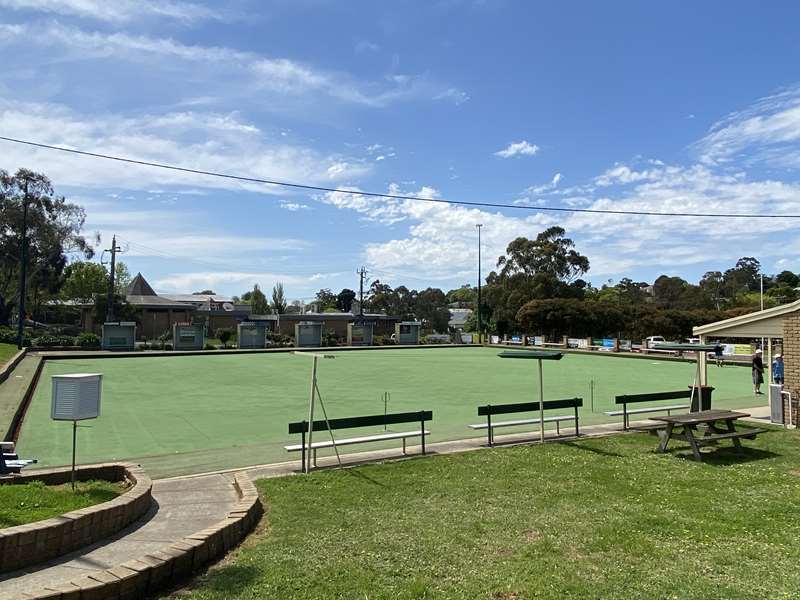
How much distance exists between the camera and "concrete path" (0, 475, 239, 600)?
4.65m

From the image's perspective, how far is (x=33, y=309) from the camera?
235 feet

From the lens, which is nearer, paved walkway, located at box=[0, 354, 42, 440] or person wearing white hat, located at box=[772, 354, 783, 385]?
paved walkway, located at box=[0, 354, 42, 440]

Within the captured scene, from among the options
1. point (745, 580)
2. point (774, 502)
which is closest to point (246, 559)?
point (745, 580)

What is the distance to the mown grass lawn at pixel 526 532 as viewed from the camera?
4539 mm

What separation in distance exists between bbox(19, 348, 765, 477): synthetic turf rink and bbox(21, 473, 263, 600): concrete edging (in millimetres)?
3880

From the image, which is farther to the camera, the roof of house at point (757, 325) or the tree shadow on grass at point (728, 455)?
the roof of house at point (757, 325)

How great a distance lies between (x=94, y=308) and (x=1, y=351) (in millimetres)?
31178

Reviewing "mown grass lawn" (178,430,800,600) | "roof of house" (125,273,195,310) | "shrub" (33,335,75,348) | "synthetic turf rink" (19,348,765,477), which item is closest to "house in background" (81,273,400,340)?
"roof of house" (125,273,195,310)

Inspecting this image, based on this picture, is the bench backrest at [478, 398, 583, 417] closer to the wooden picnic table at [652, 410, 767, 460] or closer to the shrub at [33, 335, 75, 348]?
the wooden picnic table at [652, 410, 767, 460]

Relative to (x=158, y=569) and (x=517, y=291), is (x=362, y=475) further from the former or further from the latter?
(x=517, y=291)

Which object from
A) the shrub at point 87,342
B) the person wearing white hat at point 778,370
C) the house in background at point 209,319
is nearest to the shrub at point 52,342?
the shrub at point 87,342

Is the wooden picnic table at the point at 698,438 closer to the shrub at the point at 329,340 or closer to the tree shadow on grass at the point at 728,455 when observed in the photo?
the tree shadow on grass at the point at 728,455

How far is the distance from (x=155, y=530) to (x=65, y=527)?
3.30 ft

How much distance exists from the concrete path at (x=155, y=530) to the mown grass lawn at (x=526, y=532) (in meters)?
0.66
